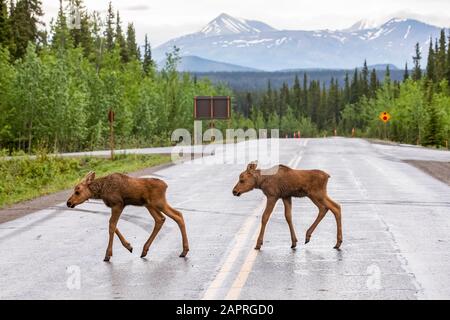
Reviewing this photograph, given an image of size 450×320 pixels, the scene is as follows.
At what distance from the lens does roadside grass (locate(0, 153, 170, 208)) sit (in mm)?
25369

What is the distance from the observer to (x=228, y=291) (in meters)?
7.45

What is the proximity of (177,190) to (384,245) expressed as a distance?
10621mm

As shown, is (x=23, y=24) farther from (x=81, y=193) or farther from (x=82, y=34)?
(x=81, y=193)

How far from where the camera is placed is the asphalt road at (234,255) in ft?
24.9

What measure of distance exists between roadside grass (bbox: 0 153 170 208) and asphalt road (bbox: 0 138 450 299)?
921 centimetres

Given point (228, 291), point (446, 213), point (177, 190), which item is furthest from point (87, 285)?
point (177, 190)

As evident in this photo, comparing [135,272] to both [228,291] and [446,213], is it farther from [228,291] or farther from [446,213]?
[446,213]

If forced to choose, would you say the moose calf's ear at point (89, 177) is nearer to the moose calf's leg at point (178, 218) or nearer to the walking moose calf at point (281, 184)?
the moose calf's leg at point (178, 218)

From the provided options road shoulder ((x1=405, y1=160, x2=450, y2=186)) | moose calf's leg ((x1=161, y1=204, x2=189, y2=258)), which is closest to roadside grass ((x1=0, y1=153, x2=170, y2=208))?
road shoulder ((x1=405, y1=160, x2=450, y2=186))

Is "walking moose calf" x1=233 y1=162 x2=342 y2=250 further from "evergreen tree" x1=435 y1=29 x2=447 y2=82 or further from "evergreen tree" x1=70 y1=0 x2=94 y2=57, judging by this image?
"evergreen tree" x1=435 y1=29 x2=447 y2=82

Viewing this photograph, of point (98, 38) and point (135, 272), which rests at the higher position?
point (98, 38)

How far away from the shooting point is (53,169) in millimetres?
30938

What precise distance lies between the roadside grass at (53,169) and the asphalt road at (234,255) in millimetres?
9210

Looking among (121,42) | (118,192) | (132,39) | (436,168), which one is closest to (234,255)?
(118,192)
